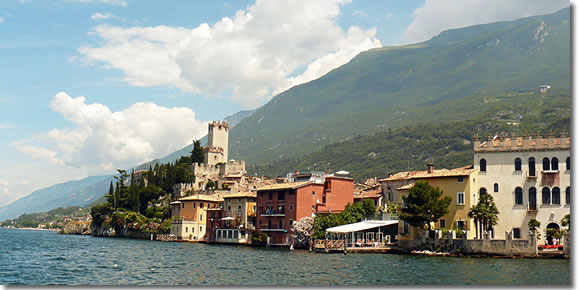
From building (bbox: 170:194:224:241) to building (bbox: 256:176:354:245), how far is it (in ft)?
60.5

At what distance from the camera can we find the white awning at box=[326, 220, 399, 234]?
5729 cm

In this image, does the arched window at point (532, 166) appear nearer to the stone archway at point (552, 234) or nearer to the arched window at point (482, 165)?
the arched window at point (482, 165)

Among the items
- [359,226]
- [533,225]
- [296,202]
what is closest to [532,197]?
[533,225]

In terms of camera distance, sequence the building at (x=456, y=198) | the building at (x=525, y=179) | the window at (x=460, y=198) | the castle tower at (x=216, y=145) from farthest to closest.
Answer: the castle tower at (x=216, y=145) → the window at (x=460, y=198) → the building at (x=456, y=198) → the building at (x=525, y=179)

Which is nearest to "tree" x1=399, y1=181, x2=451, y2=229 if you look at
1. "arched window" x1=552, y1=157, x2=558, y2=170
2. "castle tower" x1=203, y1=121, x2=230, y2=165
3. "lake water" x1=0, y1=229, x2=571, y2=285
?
"lake water" x1=0, y1=229, x2=571, y2=285

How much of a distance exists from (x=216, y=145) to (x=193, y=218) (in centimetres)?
4870

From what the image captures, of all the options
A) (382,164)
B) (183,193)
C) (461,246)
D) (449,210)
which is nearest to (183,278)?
(461,246)

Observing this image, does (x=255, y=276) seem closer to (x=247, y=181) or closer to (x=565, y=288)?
(x=565, y=288)

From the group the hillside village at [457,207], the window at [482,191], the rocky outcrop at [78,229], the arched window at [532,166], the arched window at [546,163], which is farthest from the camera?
the rocky outcrop at [78,229]

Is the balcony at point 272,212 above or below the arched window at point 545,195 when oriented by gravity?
below

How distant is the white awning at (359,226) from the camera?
57291 mm

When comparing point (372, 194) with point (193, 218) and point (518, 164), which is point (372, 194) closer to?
point (518, 164)

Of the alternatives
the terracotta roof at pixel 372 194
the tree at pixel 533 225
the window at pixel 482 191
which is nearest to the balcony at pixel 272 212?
the terracotta roof at pixel 372 194

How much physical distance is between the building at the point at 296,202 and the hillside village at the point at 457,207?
123 mm
